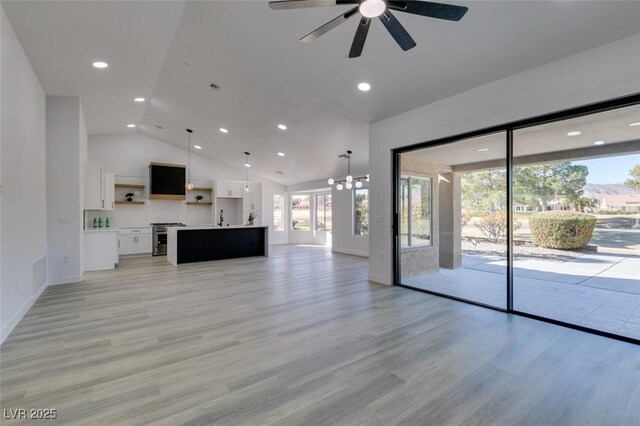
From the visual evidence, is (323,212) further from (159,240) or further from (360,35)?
(360,35)

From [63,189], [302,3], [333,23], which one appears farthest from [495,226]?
[63,189]

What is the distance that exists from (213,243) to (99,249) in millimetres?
Result: 2380

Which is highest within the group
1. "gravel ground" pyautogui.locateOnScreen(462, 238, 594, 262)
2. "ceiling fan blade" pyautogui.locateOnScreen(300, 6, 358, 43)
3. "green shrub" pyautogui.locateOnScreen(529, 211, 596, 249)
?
"ceiling fan blade" pyautogui.locateOnScreen(300, 6, 358, 43)

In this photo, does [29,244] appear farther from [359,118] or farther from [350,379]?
[359,118]

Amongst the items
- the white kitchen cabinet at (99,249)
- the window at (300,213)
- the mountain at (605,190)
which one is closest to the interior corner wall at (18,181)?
the white kitchen cabinet at (99,249)

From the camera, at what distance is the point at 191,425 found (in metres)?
1.72

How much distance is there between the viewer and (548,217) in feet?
11.8

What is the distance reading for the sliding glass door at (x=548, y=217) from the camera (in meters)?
3.10

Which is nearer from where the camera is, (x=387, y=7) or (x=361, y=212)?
(x=387, y=7)

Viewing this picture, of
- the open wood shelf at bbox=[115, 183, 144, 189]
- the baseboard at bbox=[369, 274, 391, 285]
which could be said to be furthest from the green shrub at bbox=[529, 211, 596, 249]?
the open wood shelf at bbox=[115, 183, 144, 189]

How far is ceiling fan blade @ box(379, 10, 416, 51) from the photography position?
213 centimetres

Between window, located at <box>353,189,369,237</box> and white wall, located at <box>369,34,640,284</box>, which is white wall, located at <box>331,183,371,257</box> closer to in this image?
window, located at <box>353,189,369,237</box>

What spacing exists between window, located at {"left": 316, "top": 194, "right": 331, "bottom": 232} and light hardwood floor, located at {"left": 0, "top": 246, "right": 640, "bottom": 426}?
7.26 metres

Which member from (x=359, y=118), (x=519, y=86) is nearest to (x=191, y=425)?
(x=519, y=86)
